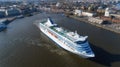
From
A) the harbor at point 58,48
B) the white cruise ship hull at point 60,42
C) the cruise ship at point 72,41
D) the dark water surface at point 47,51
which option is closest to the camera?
the dark water surface at point 47,51

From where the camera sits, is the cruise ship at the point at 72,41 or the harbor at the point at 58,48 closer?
the harbor at the point at 58,48

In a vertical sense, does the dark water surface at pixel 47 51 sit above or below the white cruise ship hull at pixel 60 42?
below

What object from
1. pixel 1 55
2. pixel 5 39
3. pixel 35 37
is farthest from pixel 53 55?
pixel 5 39

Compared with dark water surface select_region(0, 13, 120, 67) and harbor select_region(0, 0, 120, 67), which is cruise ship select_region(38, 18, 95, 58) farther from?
dark water surface select_region(0, 13, 120, 67)

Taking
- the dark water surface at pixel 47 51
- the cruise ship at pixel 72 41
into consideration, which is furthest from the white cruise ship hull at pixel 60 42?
the dark water surface at pixel 47 51

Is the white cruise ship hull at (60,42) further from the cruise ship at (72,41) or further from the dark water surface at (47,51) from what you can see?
the dark water surface at (47,51)

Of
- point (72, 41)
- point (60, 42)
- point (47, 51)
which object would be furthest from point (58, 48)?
point (72, 41)

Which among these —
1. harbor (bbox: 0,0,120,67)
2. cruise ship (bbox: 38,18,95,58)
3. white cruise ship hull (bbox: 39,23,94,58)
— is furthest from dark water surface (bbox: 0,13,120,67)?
cruise ship (bbox: 38,18,95,58)

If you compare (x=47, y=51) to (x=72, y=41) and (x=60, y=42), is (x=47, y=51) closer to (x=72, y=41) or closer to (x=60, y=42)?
(x=60, y=42)
